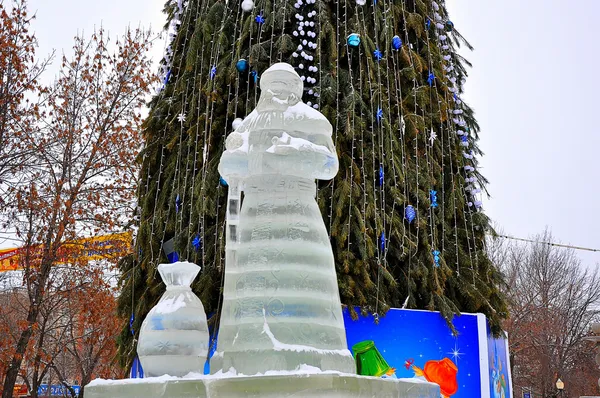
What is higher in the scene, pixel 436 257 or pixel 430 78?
pixel 430 78

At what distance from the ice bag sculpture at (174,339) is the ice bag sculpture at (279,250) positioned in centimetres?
10

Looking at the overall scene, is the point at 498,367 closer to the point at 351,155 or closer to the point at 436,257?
the point at 436,257

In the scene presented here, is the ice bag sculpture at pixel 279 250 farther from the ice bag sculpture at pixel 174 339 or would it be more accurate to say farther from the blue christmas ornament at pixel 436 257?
the blue christmas ornament at pixel 436 257

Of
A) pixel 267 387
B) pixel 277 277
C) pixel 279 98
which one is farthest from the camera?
pixel 279 98

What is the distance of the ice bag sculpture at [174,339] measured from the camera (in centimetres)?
271

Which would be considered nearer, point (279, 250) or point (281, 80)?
point (279, 250)

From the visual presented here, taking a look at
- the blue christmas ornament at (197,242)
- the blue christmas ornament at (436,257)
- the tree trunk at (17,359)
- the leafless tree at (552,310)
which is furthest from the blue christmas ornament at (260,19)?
the leafless tree at (552,310)

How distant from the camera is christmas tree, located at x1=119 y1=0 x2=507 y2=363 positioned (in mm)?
8297

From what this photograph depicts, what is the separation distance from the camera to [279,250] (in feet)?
9.12

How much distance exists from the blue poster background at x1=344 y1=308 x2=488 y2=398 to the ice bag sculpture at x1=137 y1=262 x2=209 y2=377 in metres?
5.23

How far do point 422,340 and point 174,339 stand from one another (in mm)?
5867

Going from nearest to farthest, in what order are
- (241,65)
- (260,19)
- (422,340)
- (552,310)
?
(422,340), (241,65), (260,19), (552,310)

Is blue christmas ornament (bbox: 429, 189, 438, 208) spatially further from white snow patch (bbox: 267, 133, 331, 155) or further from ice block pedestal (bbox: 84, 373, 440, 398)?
ice block pedestal (bbox: 84, 373, 440, 398)

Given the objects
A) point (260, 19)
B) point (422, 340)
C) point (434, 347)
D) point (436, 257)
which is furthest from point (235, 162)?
point (260, 19)
